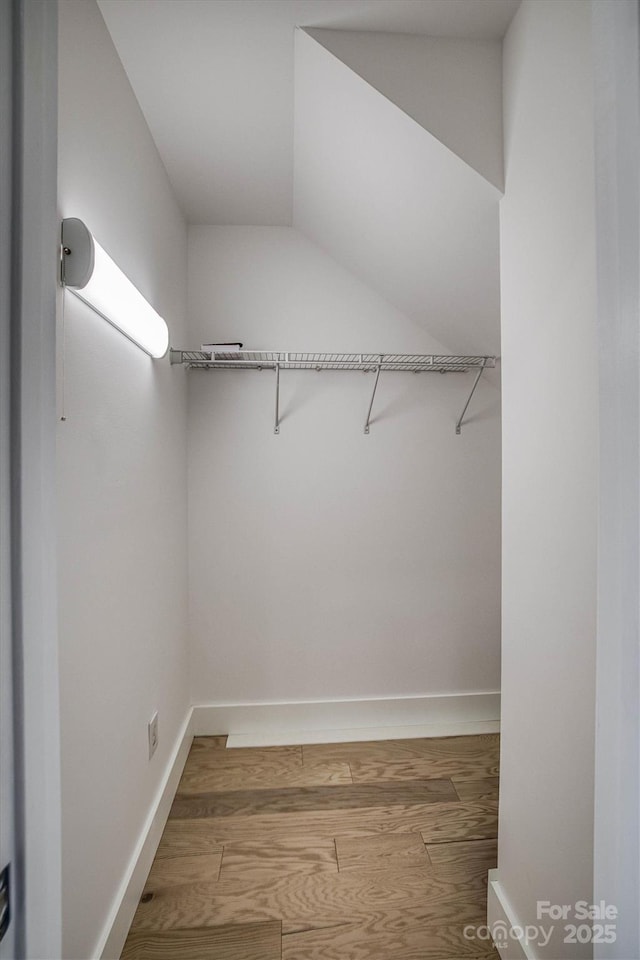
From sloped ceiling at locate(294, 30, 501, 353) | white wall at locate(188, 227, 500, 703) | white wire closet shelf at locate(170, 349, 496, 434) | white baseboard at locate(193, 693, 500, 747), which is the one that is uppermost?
sloped ceiling at locate(294, 30, 501, 353)

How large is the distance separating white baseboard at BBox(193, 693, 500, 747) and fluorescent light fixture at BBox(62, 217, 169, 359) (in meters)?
1.81

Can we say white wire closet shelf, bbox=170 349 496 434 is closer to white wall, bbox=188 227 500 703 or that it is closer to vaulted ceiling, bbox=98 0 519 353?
white wall, bbox=188 227 500 703

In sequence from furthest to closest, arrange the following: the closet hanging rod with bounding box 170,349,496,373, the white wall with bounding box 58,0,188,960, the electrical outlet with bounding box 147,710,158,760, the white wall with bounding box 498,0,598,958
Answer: the closet hanging rod with bounding box 170,349,496,373
the electrical outlet with bounding box 147,710,158,760
the white wall with bounding box 58,0,188,960
the white wall with bounding box 498,0,598,958

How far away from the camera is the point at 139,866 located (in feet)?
4.45

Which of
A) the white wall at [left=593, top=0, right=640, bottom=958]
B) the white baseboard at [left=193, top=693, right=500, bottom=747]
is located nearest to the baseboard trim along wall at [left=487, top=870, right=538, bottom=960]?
the white wall at [left=593, top=0, right=640, bottom=958]

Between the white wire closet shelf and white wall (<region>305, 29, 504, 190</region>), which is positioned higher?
white wall (<region>305, 29, 504, 190</region>)

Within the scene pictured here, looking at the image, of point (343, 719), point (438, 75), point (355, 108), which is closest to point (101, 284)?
point (355, 108)

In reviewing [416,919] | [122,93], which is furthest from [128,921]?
[122,93]

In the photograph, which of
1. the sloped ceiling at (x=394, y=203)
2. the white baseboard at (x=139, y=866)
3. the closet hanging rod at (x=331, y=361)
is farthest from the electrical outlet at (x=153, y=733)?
the sloped ceiling at (x=394, y=203)

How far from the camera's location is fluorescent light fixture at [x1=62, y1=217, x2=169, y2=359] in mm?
910

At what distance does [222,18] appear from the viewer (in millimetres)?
1186

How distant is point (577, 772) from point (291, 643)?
1541mm

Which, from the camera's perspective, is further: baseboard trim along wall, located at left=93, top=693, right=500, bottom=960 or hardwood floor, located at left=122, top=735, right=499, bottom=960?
baseboard trim along wall, located at left=93, top=693, right=500, bottom=960

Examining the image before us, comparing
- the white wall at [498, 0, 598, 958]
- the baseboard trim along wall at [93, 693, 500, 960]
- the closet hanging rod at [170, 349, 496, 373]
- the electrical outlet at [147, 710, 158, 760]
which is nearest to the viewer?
the white wall at [498, 0, 598, 958]
